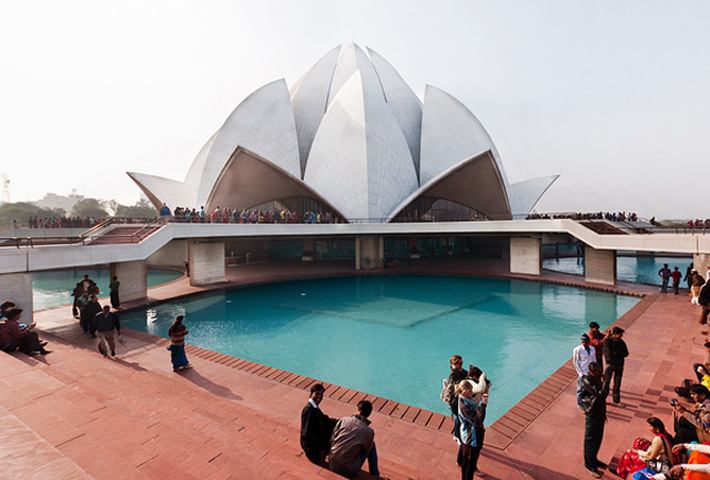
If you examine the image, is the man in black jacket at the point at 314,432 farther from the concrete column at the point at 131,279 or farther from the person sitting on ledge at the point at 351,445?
the concrete column at the point at 131,279

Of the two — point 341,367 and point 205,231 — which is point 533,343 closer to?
point 341,367

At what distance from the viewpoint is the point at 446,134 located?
92.0ft

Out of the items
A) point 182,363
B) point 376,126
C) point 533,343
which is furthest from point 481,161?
point 182,363

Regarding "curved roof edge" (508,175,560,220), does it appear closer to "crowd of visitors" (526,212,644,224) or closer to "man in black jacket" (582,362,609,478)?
"crowd of visitors" (526,212,644,224)

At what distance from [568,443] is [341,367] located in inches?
175

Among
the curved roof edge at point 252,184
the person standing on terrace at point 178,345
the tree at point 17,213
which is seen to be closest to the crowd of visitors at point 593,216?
the curved roof edge at point 252,184

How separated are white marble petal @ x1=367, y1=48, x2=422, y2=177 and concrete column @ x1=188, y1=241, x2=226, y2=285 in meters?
19.5

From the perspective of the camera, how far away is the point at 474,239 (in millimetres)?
31375

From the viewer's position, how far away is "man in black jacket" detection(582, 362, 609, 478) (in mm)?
3191

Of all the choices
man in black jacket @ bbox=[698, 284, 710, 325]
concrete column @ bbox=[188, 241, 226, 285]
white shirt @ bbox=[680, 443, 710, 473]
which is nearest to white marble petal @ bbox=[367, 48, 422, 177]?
concrete column @ bbox=[188, 241, 226, 285]

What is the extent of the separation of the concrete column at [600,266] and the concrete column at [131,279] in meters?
20.0

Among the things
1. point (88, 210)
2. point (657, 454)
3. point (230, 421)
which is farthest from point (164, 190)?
point (88, 210)

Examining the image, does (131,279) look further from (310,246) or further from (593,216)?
(593,216)

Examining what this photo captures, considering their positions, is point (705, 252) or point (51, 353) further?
point (705, 252)
